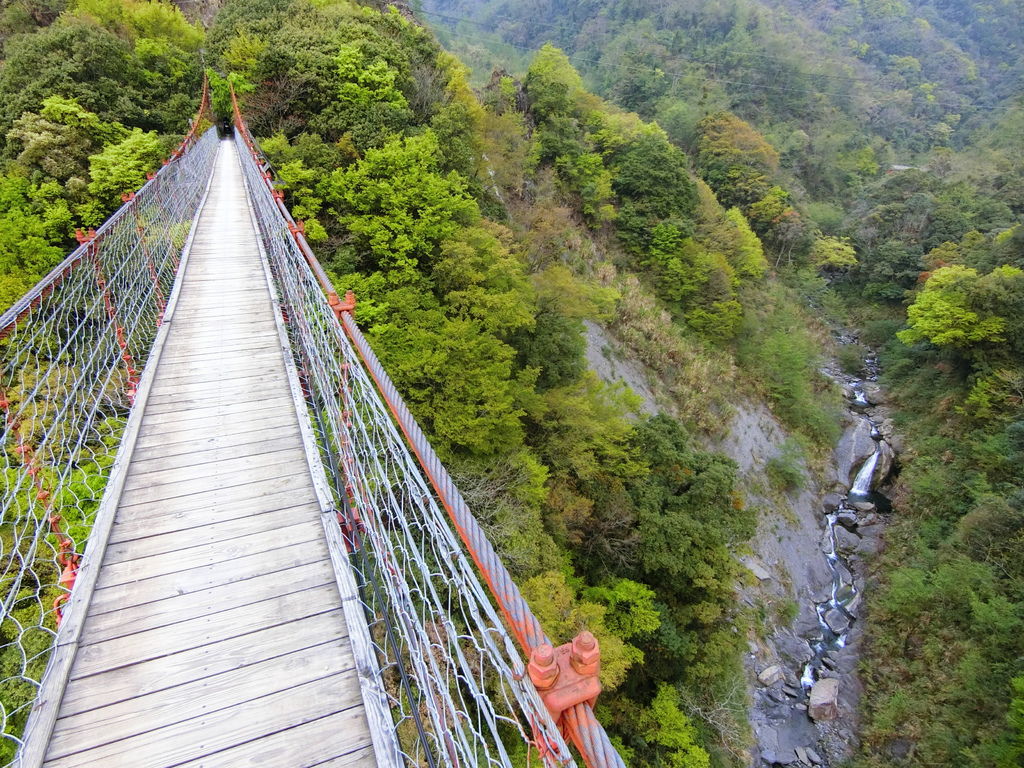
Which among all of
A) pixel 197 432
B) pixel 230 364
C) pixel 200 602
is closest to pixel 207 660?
pixel 200 602

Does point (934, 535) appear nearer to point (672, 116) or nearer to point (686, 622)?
point (686, 622)

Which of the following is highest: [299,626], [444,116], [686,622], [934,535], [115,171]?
[444,116]

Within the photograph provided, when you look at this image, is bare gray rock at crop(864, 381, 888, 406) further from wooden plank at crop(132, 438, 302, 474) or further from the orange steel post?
the orange steel post

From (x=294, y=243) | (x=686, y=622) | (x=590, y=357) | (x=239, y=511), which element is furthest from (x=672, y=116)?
(x=239, y=511)

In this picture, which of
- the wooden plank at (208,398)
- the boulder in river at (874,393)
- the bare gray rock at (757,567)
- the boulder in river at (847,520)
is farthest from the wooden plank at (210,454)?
the boulder in river at (874,393)

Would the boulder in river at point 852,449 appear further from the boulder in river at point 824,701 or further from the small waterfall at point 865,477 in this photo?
the boulder in river at point 824,701
